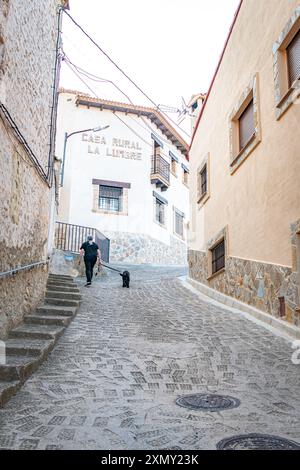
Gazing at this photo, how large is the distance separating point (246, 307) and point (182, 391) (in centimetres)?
403

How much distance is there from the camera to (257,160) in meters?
7.34

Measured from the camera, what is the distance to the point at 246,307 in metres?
7.54

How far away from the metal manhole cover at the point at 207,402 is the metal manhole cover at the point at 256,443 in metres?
0.59

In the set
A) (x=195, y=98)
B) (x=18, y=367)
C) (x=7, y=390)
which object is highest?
(x=195, y=98)

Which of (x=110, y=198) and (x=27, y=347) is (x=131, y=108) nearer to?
(x=110, y=198)

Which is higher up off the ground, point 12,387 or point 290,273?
point 290,273

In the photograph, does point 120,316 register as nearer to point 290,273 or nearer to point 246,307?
point 246,307

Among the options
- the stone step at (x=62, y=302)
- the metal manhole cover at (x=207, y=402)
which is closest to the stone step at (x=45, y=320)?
the stone step at (x=62, y=302)

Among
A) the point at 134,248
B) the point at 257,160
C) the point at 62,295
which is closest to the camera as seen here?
the point at 257,160

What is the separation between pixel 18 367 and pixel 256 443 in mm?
2302

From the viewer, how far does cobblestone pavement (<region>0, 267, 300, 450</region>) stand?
2.83 metres

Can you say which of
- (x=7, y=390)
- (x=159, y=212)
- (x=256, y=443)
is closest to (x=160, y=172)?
(x=159, y=212)

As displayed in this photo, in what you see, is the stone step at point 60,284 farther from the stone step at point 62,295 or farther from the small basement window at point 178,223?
the small basement window at point 178,223
